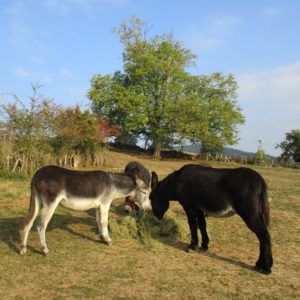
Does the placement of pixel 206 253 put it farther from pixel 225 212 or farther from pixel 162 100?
pixel 162 100

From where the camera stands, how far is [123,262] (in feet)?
24.4

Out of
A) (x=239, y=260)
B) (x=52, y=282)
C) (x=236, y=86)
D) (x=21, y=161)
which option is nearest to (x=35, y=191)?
(x=52, y=282)

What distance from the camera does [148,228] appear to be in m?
9.27

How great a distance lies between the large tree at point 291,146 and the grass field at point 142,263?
43.1 metres

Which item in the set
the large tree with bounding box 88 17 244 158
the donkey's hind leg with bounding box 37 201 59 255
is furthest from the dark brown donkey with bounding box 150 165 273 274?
the large tree with bounding box 88 17 244 158

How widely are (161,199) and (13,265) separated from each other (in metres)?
3.67

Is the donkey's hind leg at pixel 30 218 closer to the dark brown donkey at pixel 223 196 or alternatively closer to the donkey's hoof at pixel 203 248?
the dark brown donkey at pixel 223 196

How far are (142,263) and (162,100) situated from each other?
3444 cm

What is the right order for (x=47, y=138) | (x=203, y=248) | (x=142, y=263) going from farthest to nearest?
(x=47, y=138)
(x=203, y=248)
(x=142, y=263)

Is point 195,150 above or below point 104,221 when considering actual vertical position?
above

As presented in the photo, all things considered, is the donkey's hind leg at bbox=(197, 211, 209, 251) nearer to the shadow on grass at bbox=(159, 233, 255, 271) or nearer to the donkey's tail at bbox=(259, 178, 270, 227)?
the shadow on grass at bbox=(159, 233, 255, 271)

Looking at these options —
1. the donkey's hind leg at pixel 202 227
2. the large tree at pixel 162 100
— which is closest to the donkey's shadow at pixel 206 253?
the donkey's hind leg at pixel 202 227

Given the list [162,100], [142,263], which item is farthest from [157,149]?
[142,263]

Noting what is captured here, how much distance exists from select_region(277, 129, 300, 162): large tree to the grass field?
43081 millimetres
